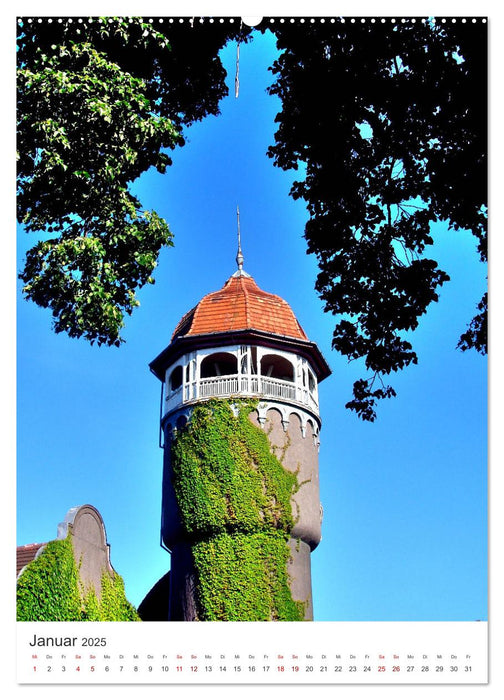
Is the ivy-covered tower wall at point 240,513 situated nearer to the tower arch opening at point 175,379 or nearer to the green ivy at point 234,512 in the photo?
the green ivy at point 234,512

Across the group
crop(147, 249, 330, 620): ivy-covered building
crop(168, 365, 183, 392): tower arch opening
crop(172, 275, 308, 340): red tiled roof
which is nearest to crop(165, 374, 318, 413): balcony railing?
crop(147, 249, 330, 620): ivy-covered building

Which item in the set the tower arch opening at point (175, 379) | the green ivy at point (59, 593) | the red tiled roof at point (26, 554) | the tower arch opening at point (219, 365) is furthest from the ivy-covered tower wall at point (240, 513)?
the red tiled roof at point (26, 554)

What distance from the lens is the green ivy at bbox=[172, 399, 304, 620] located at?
2530 centimetres

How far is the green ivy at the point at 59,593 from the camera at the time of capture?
18.2m

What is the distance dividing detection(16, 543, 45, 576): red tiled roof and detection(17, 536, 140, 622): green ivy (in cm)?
25

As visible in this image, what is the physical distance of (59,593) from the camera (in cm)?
1891

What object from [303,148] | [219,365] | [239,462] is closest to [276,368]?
[219,365]

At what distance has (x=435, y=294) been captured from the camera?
12000 millimetres

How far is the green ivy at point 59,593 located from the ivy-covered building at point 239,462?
5238mm

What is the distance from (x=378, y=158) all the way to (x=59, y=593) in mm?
12572
